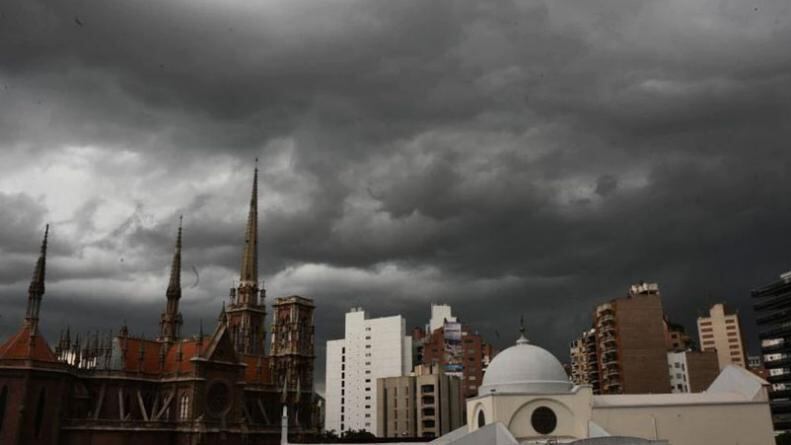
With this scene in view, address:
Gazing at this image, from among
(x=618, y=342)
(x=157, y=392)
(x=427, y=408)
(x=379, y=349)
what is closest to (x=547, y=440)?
(x=157, y=392)

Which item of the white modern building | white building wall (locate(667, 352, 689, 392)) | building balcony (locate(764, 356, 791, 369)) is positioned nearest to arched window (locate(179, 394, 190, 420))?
the white modern building

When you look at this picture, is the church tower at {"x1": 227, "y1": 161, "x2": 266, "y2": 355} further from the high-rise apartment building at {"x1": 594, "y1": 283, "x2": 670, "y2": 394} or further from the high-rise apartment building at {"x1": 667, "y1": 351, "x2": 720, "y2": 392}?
the high-rise apartment building at {"x1": 667, "y1": 351, "x2": 720, "y2": 392}

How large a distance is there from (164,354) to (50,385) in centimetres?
1431

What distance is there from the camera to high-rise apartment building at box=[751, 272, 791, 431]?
94375mm

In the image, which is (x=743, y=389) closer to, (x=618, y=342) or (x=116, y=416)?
(x=618, y=342)

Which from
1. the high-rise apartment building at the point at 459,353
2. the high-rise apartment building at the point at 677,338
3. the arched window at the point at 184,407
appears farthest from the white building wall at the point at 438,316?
the arched window at the point at 184,407

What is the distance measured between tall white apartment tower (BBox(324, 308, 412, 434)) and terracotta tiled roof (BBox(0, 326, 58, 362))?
74.6 metres

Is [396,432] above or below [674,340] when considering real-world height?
below

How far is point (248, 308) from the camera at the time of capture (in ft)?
308

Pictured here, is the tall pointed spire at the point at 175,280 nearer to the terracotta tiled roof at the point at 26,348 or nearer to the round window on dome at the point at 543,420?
the terracotta tiled roof at the point at 26,348

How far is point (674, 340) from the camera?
127312 mm

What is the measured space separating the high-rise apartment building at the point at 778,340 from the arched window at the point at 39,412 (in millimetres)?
89851

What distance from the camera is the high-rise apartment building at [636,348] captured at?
98.1 meters

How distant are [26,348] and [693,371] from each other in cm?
9469
